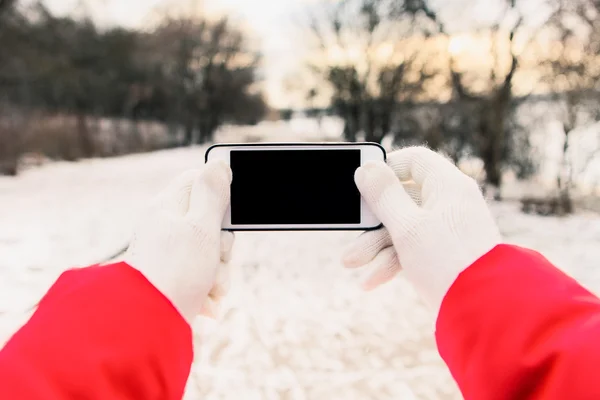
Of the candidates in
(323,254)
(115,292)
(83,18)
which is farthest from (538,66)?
(83,18)

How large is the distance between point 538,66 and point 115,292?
30.9 feet

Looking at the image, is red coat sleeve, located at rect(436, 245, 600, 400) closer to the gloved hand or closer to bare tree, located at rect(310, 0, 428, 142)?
the gloved hand

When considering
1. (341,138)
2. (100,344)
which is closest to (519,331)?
(100,344)

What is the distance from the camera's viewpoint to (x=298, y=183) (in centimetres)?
153

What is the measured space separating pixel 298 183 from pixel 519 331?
83 cm

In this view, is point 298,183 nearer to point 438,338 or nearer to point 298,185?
point 298,185

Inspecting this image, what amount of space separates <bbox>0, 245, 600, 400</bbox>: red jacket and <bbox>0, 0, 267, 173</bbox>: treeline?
11.1m

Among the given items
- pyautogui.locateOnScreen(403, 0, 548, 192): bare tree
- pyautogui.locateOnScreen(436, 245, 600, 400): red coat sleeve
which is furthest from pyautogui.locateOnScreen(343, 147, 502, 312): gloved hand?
pyautogui.locateOnScreen(403, 0, 548, 192): bare tree

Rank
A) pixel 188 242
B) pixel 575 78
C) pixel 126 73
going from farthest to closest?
pixel 126 73 < pixel 575 78 < pixel 188 242

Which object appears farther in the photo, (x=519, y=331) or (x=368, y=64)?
(x=368, y=64)

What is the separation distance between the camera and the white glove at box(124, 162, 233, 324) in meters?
1.09

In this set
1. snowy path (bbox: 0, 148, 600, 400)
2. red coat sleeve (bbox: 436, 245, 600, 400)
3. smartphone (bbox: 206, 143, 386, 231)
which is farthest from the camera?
snowy path (bbox: 0, 148, 600, 400)

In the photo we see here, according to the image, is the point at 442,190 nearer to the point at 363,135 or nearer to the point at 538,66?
the point at 538,66

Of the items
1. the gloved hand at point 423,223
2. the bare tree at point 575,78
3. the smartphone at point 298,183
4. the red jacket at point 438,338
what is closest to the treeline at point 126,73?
the bare tree at point 575,78
